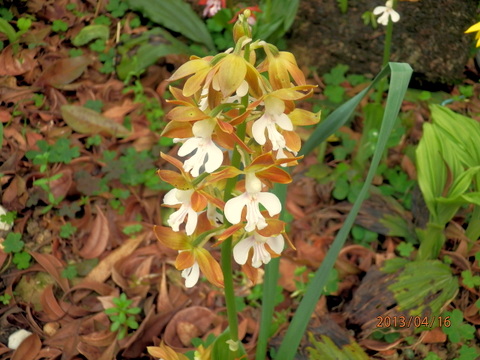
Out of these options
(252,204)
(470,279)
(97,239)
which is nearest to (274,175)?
(252,204)

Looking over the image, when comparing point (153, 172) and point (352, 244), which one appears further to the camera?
point (153, 172)

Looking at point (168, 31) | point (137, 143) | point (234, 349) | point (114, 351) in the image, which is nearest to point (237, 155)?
point (234, 349)

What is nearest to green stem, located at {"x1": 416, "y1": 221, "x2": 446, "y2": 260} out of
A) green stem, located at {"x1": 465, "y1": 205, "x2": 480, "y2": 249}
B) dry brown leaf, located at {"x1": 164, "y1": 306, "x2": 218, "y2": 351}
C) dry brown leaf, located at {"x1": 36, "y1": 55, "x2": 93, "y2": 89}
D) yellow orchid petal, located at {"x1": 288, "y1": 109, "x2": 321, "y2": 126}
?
green stem, located at {"x1": 465, "y1": 205, "x2": 480, "y2": 249}

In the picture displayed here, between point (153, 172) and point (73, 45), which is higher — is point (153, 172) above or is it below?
below

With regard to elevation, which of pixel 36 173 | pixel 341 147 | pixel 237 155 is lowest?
pixel 36 173

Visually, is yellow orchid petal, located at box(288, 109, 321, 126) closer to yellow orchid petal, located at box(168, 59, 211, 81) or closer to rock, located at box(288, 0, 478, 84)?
yellow orchid petal, located at box(168, 59, 211, 81)

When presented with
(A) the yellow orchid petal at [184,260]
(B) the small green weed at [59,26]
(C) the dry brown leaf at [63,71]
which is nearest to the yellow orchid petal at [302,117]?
(A) the yellow orchid petal at [184,260]

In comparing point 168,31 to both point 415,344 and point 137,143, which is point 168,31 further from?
point 415,344

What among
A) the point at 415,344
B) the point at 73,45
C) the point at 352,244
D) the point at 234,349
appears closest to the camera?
the point at 234,349

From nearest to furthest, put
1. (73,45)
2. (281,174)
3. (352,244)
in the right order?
(281,174)
(352,244)
(73,45)
